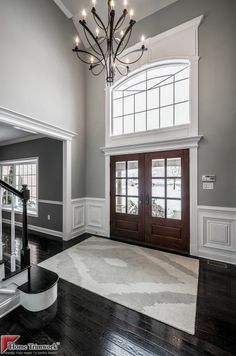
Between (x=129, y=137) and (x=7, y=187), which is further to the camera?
(x=129, y=137)

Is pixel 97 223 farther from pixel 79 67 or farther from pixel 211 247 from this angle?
pixel 79 67

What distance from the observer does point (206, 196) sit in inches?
125

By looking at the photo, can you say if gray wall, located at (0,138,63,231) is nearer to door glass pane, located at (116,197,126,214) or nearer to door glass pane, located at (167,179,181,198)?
door glass pane, located at (116,197,126,214)

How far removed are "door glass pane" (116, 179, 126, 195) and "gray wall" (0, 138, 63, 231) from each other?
1.47m

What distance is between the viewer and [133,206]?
4000mm

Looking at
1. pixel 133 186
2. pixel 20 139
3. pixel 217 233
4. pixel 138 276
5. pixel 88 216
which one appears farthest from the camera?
pixel 20 139

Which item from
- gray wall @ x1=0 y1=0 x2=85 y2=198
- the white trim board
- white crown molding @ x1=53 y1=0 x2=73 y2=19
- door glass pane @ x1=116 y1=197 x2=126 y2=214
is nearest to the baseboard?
the white trim board

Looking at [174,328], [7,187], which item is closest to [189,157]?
[174,328]

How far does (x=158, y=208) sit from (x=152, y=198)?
0.25 metres

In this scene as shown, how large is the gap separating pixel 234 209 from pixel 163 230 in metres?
1.36

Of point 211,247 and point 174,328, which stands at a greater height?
point 211,247

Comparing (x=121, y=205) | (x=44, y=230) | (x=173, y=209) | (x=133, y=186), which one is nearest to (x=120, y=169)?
(x=133, y=186)

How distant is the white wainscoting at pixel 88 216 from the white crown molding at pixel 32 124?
1616 mm

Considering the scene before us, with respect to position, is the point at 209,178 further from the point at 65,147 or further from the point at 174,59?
the point at 65,147
